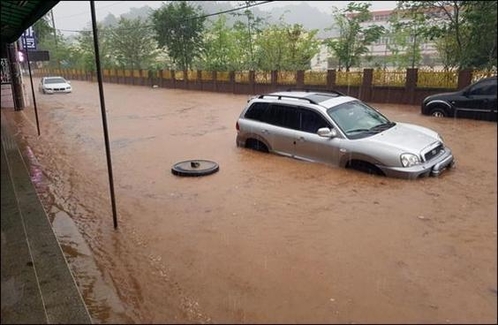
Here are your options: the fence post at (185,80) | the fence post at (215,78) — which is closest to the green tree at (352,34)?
the fence post at (215,78)

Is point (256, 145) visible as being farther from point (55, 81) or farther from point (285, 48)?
point (55, 81)

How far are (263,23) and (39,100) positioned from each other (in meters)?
20.2

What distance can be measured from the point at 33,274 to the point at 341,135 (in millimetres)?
4628

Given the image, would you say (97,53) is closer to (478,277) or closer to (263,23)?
(263,23)

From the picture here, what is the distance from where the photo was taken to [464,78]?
2650 mm

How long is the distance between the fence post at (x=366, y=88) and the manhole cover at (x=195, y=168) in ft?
10.5

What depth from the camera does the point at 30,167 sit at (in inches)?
329

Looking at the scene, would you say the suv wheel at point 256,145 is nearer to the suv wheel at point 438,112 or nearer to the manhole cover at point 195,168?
the manhole cover at point 195,168

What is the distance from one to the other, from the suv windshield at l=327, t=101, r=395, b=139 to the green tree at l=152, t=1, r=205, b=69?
413 cm

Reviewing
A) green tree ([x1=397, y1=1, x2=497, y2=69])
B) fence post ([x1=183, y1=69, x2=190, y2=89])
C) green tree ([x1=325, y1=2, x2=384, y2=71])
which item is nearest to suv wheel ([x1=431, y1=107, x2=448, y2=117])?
green tree ([x1=397, y1=1, x2=497, y2=69])

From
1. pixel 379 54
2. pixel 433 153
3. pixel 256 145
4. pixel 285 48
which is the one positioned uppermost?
pixel 285 48

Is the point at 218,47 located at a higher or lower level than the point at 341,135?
higher

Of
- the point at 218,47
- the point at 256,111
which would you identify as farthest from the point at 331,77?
the point at 218,47

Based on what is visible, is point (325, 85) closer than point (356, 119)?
Yes
